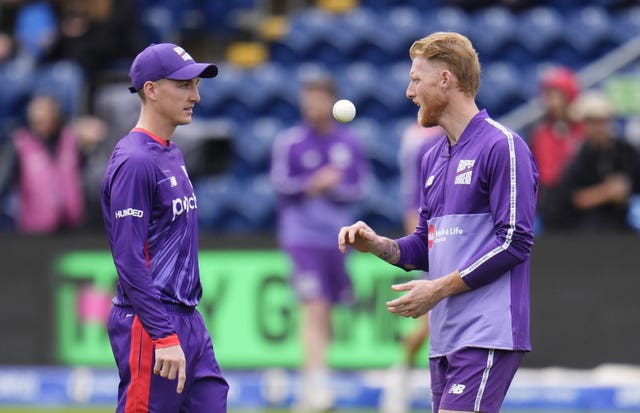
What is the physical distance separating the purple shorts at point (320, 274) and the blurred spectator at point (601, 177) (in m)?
2.32

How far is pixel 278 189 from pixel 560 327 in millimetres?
2955

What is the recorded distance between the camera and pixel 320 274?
38.1 feet

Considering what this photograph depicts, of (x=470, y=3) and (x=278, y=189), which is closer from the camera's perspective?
(x=278, y=189)

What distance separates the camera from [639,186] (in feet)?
41.8

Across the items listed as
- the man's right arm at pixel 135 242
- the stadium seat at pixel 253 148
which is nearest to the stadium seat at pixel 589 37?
the stadium seat at pixel 253 148

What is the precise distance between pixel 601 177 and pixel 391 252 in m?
6.31

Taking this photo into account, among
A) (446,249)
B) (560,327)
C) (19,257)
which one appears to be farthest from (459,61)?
(19,257)

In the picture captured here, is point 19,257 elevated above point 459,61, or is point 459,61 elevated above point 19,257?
point 459,61

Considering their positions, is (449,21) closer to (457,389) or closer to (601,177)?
(601,177)

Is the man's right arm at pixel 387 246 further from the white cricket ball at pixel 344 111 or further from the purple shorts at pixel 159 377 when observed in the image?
A: the purple shorts at pixel 159 377

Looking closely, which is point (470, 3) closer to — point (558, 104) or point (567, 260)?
point (558, 104)

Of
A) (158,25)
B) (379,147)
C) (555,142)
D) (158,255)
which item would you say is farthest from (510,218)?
(158,25)

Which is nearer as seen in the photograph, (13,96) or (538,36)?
(13,96)

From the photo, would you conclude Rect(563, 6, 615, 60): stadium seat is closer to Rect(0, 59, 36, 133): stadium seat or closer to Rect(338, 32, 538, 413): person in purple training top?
Rect(0, 59, 36, 133): stadium seat
